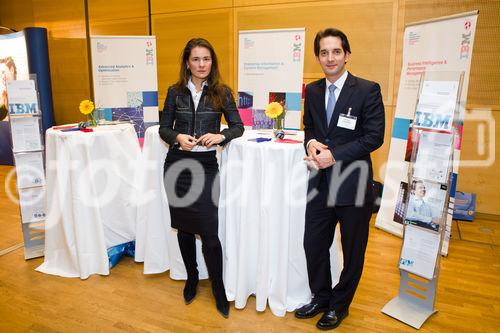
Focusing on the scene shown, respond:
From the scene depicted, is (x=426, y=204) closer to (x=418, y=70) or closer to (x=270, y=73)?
(x=270, y=73)

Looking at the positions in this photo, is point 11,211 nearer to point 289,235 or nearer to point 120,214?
point 120,214

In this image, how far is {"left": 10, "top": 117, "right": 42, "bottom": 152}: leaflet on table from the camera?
2.88m

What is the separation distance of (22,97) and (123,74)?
114 centimetres

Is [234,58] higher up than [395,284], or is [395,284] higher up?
[234,58]

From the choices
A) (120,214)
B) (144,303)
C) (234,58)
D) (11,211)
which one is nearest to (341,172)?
(144,303)

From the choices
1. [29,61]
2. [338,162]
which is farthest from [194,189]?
[29,61]

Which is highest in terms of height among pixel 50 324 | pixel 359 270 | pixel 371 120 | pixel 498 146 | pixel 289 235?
pixel 371 120

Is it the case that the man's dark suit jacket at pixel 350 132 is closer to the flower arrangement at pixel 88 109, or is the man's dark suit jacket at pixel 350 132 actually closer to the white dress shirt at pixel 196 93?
the white dress shirt at pixel 196 93

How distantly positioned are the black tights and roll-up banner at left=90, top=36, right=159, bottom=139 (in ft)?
6.21

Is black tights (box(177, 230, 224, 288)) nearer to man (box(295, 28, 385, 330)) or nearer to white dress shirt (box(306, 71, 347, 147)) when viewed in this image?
man (box(295, 28, 385, 330))

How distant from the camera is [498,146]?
386cm

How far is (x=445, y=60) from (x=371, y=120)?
1.69 metres

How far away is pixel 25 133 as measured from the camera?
291 cm

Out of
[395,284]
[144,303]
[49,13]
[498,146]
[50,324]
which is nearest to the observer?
[50,324]
